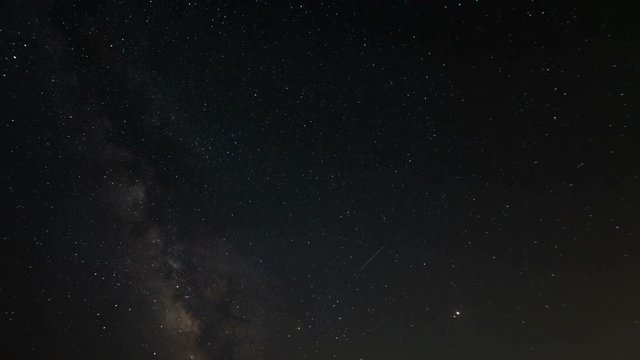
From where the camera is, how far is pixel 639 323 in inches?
313

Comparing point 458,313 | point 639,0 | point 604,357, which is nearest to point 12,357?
point 458,313

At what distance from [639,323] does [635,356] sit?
3.67 ft

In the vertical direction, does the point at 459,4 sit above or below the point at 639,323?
above

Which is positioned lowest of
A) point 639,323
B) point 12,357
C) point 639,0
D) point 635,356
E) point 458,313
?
point 635,356

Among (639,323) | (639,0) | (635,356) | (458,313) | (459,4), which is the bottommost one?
(635,356)

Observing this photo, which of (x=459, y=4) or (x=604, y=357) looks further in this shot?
(x=604, y=357)

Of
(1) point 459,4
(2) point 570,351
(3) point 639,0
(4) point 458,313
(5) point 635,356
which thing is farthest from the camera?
(2) point 570,351

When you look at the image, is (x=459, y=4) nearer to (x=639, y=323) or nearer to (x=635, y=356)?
(x=639, y=323)

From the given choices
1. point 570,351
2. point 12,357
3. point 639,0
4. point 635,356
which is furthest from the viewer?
point 12,357

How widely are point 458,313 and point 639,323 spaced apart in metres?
4.72

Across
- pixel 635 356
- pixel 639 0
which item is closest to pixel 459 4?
pixel 639 0

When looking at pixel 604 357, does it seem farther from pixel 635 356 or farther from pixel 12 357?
pixel 12 357

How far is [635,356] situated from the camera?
8320 millimetres

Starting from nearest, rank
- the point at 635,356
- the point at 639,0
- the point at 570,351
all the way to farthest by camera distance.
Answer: the point at 639,0 < the point at 635,356 < the point at 570,351
